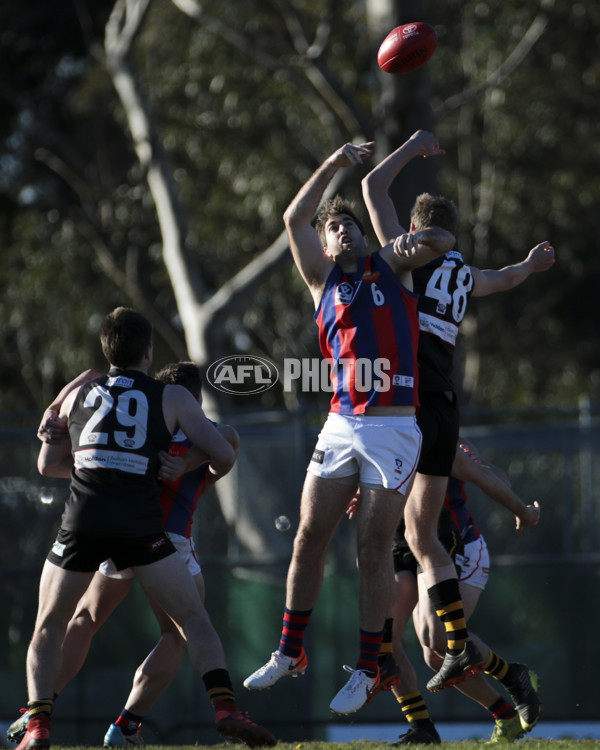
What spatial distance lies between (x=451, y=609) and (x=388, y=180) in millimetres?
2272

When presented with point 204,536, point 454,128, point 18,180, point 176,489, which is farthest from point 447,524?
point 18,180

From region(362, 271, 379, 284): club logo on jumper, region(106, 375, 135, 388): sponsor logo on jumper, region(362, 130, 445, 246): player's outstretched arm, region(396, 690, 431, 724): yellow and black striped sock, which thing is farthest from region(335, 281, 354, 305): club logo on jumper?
region(396, 690, 431, 724): yellow and black striped sock

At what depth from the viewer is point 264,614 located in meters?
9.70

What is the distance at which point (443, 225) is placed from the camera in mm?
6078

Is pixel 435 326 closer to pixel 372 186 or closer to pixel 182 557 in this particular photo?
pixel 372 186

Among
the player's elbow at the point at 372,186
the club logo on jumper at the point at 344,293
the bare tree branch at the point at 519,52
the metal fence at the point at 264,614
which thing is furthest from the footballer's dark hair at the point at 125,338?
the bare tree branch at the point at 519,52

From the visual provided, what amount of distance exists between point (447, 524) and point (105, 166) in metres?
19.7

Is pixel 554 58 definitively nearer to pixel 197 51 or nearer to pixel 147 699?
pixel 197 51

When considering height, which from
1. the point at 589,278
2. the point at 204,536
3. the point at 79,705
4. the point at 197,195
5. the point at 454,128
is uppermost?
the point at 454,128

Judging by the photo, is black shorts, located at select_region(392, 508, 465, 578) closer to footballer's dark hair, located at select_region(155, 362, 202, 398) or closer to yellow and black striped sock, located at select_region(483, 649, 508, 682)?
yellow and black striped sock, located at select_region(483, 649, 508, 682)

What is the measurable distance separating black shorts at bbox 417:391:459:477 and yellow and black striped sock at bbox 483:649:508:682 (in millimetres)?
1187

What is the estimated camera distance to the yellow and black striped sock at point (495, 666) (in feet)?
21.0

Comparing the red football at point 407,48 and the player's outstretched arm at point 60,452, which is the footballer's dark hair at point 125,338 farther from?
the red football at point 407,48

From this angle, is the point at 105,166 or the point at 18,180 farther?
the point at 18,180
